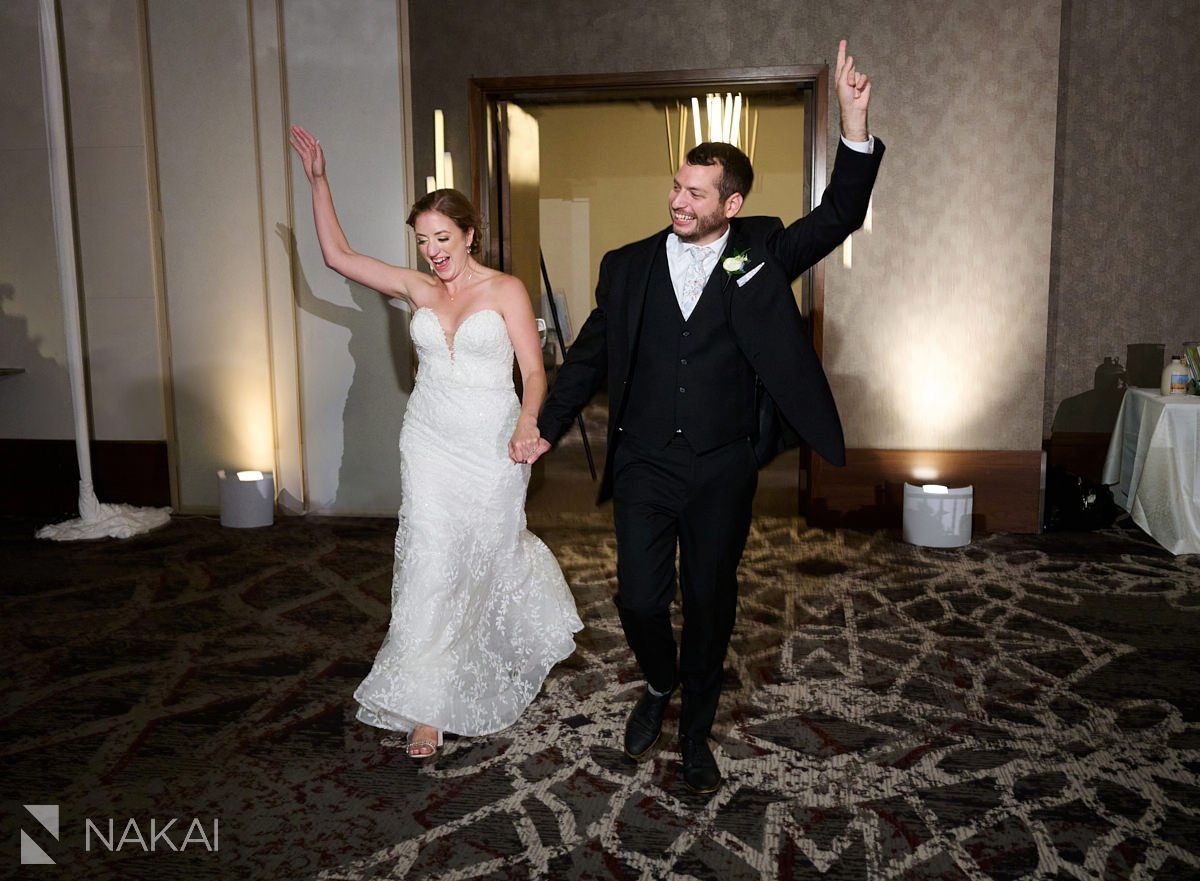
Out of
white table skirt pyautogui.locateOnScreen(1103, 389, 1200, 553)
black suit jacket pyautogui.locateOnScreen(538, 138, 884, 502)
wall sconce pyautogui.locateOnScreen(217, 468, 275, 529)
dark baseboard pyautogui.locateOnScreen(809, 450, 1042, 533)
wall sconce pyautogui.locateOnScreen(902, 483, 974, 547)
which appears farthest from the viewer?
wall sconce pyautogui.locateOnScreen(217, 468, 275, 529)

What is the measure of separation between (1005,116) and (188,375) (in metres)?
4.94

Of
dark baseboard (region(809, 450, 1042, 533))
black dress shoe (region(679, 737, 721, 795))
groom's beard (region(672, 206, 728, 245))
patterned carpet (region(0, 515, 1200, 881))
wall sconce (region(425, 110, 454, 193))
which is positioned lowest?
patterned carpet (region(0, 515, 1200, 881))

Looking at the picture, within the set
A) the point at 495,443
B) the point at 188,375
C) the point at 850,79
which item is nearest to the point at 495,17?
the point at 188,375

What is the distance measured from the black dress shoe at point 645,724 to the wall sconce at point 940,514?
8.95 feet

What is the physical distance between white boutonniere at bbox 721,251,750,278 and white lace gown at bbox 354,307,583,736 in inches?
37.4

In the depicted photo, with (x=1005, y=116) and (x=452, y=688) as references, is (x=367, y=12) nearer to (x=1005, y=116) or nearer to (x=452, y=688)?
(x=1005, y=116)

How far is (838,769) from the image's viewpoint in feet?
9.02

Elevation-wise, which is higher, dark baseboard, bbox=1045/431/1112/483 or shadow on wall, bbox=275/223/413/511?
shadow on wall, bbox=275/223/413/511

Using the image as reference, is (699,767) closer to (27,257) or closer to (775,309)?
(775,309)

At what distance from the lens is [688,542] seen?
8.52 ft

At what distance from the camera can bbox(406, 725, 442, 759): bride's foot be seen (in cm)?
285

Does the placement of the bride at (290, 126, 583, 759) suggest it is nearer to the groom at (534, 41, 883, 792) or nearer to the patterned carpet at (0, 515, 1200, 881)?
the patterned carpet at (0, 515, 1200, 881)

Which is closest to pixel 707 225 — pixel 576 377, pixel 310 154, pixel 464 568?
pixel 576 377

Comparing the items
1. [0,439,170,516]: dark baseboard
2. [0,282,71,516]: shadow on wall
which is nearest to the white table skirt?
[0,439,170,516]: dark baseboard
